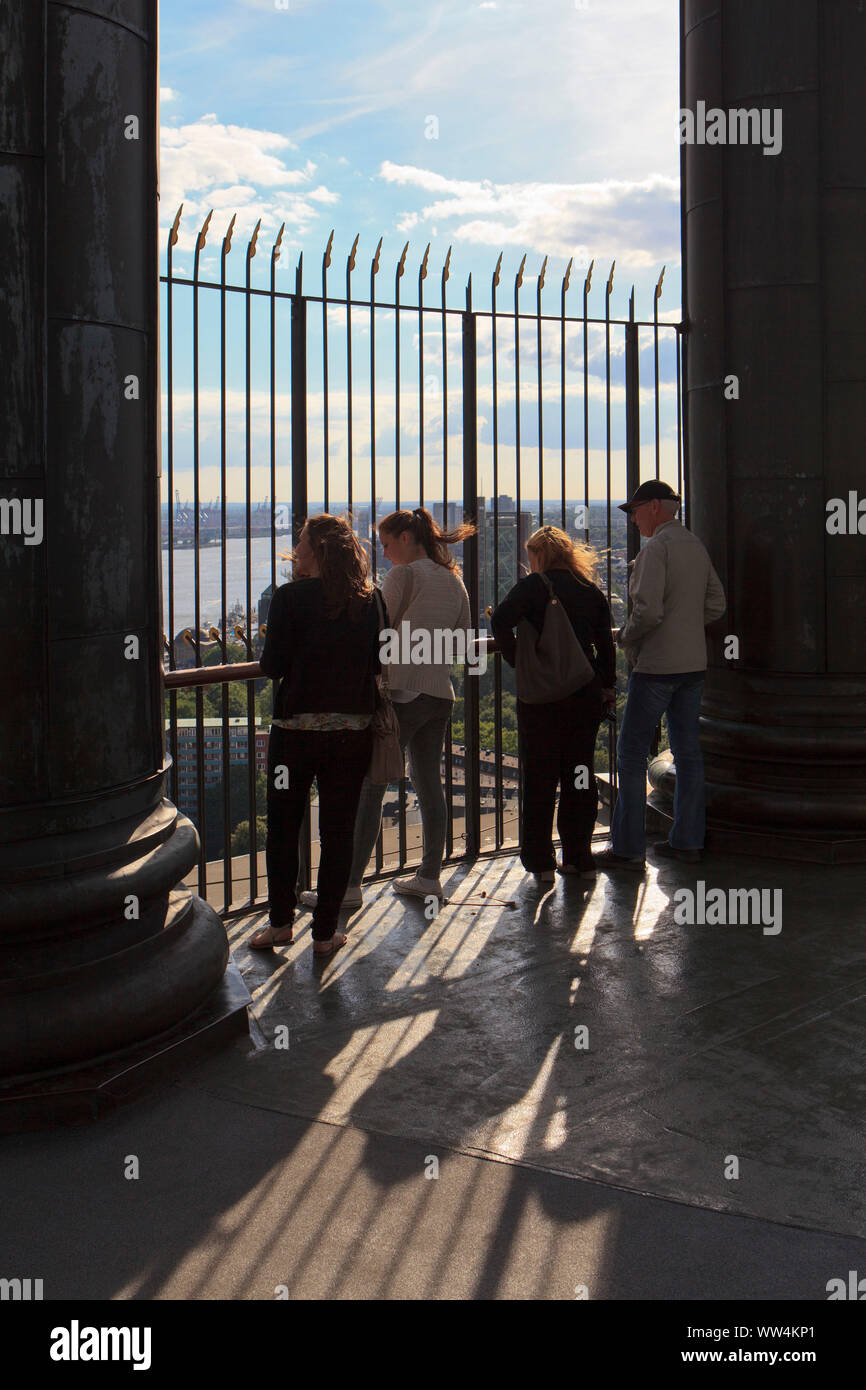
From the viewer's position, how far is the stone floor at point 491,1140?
3012 millimetres

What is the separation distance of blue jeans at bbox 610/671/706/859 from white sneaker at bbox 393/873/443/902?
3.50 ft

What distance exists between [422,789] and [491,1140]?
264 centimetres

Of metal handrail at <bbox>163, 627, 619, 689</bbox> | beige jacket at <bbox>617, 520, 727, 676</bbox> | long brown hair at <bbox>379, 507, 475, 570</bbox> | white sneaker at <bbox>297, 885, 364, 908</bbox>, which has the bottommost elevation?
white sneaker at <bbox>297, 885, 364, 908</bbox>

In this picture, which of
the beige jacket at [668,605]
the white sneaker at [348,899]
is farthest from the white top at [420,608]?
the beige jacket at [668,605]

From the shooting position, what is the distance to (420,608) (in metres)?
5.99

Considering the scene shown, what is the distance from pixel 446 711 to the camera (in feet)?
20.1

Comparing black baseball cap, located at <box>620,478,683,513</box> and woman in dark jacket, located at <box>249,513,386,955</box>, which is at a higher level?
black baseball cap, located at <box>620,478,683,513</box>

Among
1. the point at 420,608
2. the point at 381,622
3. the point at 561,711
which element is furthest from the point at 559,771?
A: the point at 381,622

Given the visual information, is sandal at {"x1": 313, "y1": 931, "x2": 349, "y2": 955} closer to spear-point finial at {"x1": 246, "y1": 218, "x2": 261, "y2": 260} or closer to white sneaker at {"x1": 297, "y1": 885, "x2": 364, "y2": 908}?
white sneaker at {"x1": 297, "y1": 885, "x2": 364, "y2": 908}

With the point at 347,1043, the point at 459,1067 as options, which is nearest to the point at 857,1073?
the point at 459,1067

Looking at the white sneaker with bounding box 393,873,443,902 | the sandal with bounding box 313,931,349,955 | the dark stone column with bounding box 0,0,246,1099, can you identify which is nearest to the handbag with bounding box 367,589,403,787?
the sandal with bounding box 313,931,349,955

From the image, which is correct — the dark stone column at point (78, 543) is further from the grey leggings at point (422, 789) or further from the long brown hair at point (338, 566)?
the grey leggings at point (422, 789)

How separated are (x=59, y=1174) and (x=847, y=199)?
6040 mm

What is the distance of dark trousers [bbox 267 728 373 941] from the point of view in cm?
516
